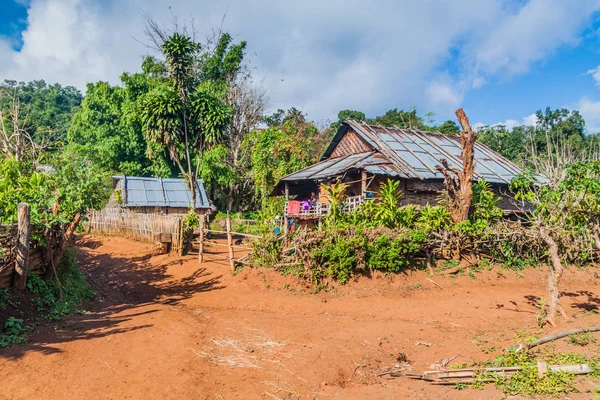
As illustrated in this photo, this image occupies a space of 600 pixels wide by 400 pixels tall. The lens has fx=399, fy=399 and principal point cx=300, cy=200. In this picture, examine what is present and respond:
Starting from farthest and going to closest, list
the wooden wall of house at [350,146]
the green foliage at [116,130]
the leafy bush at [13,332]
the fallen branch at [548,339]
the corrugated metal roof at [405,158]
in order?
the green foliage at [116,130] < the wooden wall of house at [350,146] < the corrugated metal roof at [405,158] < the leafy bush at [13,332] < the fallen branch at [548,339]

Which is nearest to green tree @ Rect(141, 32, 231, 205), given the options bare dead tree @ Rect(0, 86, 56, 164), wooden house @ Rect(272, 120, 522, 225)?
bare dead tree @ Rect(0, 86, 56, 164)

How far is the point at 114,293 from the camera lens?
10383 millimetres

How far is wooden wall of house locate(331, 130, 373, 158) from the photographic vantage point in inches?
744

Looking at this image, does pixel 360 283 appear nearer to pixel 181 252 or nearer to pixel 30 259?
pixel 181 252

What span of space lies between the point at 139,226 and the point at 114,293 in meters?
7.10

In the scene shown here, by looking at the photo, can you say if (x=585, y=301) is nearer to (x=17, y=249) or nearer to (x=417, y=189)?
(x=417, y=189)

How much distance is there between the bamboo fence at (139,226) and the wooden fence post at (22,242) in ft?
23.4

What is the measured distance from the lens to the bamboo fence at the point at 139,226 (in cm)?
1493

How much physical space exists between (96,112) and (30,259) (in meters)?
24.6

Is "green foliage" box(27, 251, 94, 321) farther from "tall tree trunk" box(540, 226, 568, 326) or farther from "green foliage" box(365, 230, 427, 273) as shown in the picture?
"tall tree trunk" box(540, 226, 568, 326)

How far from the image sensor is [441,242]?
12406 millimetres

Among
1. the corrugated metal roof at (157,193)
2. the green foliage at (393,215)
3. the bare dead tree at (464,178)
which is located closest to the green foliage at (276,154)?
the corrugated metal roof at (157,193)

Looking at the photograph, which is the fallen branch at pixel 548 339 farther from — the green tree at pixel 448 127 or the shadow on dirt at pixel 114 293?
the green tree at pixel 448 127

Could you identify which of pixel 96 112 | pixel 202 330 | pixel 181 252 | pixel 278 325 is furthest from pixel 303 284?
pixel 96 112
